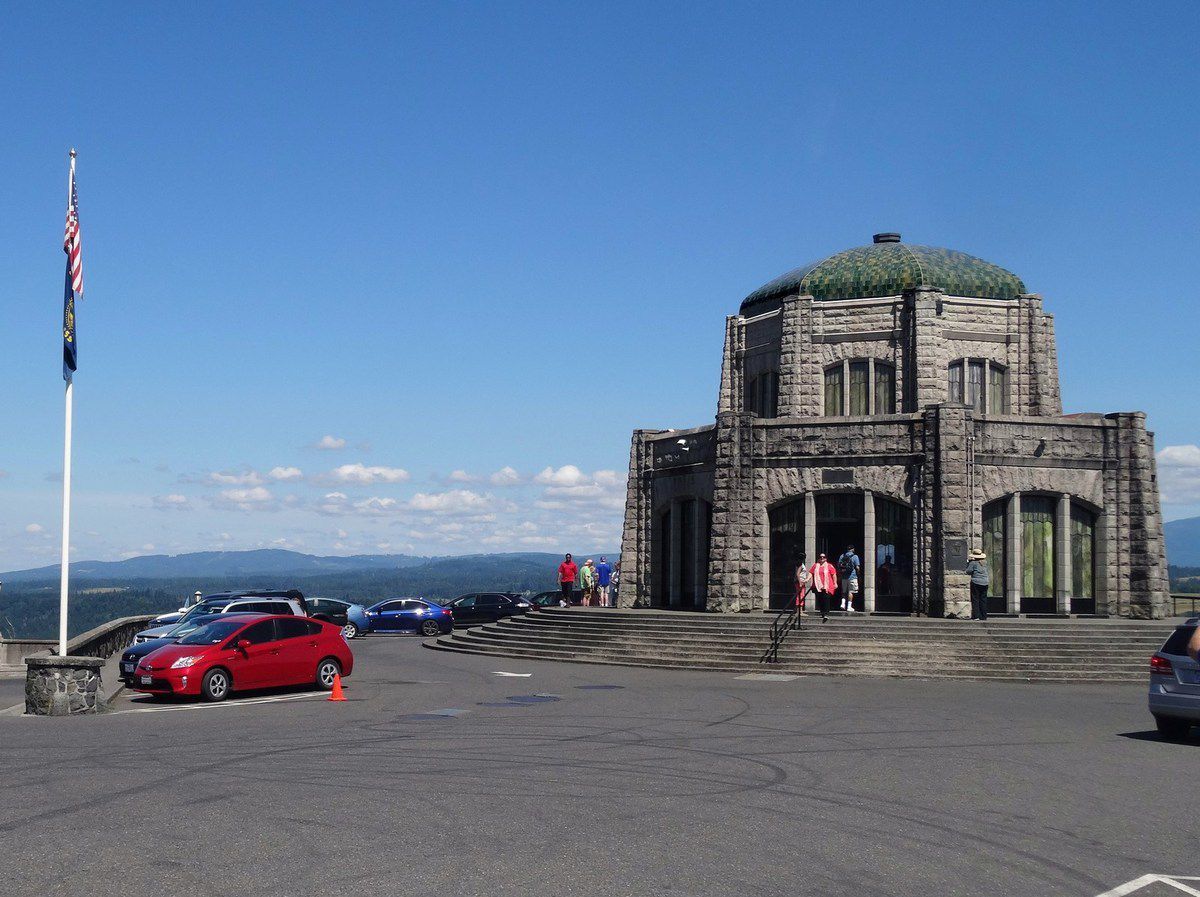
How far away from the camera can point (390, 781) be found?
11.6 m

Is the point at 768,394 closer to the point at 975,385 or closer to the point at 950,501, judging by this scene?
the point at 975,385

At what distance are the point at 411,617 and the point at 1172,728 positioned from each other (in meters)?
30.5

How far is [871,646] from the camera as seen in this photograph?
26531 mm

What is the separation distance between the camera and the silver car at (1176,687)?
1492cm

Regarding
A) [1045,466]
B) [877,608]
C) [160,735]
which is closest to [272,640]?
[160,735]

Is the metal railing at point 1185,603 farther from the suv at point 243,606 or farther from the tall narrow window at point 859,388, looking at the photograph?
the suv at point 243,606

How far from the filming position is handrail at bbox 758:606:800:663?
26.6m

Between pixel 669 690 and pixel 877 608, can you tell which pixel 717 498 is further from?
pixel 669 690

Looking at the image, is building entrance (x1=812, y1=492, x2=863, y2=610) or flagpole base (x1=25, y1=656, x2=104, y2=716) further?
building entrance (x1=812, y1=492, x2=863, y2=610)

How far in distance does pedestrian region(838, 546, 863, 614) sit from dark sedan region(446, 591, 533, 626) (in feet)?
49.2

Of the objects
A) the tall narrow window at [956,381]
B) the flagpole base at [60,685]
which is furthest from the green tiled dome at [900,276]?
the flagpole base at [60,685]

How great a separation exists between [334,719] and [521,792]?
6.81m

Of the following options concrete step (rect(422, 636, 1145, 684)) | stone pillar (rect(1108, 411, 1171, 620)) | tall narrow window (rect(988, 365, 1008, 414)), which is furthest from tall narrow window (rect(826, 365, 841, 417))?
concrete step (rect(422, 636, 1145, 684))

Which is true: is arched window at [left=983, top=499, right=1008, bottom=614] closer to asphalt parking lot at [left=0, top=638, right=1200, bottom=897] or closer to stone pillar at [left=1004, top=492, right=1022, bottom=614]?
stone pillar at [left=1004, top=492, right=1022, bottom=614]
